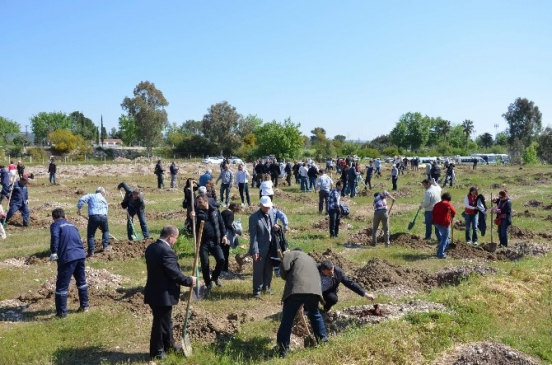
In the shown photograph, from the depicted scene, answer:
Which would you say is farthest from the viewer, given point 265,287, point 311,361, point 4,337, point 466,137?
point 466,137

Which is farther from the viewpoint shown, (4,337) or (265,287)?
(265,287)

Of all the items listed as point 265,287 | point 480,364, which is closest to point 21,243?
point 265,287

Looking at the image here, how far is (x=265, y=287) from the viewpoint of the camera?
9820mm

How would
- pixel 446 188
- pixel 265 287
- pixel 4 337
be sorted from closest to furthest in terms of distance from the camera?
pixel 4 337 < pixel 265 287 < pixel 446 188

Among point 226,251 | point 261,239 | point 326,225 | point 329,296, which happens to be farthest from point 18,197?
point 329,296

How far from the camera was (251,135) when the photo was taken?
78.1 metres

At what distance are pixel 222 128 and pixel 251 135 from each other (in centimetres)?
568

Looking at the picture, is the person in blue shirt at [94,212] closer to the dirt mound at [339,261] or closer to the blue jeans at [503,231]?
the dirt mound at [339,261]

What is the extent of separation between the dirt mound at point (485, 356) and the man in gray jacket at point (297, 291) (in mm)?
1955

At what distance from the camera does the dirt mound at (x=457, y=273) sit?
34.8ft

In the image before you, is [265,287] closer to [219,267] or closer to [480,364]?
[219,267]

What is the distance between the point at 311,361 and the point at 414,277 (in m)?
5.29

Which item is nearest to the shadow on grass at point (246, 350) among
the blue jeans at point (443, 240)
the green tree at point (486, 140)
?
the blue jeans at point (443, 240)

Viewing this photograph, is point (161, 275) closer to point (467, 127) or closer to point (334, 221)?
point (334, 221)
